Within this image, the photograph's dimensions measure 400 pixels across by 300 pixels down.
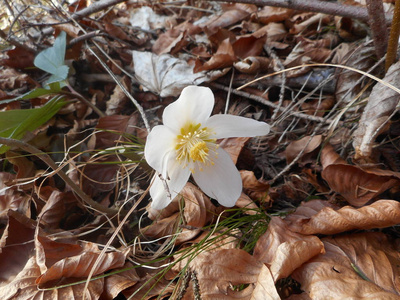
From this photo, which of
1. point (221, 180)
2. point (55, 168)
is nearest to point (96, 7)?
point (55, 168)

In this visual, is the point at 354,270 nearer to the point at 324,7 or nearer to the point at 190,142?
the point at 190,142

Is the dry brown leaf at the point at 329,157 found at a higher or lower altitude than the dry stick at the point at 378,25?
lower

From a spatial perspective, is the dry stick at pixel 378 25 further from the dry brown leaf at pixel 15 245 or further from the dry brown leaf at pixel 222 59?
the dry brown leaf at pixel 15 245

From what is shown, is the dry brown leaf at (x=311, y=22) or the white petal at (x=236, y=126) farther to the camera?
the dry brown leaf at (x=311, y=22)

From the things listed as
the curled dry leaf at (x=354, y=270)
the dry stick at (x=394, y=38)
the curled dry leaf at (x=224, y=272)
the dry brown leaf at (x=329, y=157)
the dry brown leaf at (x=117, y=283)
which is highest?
the dry stick at (x=394, y=38)

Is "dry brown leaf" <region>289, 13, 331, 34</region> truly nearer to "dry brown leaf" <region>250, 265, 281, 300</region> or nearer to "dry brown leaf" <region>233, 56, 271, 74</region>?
"dry brown leaf" <region>233, 56, 271, 74</region>

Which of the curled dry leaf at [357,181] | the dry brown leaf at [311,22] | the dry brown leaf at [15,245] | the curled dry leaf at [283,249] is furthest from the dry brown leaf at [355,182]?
the dry brown leaf at [15,245]

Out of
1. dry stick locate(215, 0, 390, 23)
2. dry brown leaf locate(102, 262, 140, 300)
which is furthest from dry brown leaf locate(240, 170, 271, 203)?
dry stick locate(215, 0, 390, 23)

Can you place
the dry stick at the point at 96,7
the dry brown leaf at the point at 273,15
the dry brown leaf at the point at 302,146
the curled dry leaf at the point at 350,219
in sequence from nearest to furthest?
the curled dry leaf at the point at 350,219, the dry brown leaf at the point at 302,146, the dry stick at the point at 96,7, the dry brown leaf at the point at 273,15

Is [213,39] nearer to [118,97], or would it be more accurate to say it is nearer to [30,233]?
[118,97]

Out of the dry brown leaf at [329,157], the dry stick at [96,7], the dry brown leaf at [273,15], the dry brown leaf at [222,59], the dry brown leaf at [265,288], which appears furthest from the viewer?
the dry brown leaf at [273,15]
